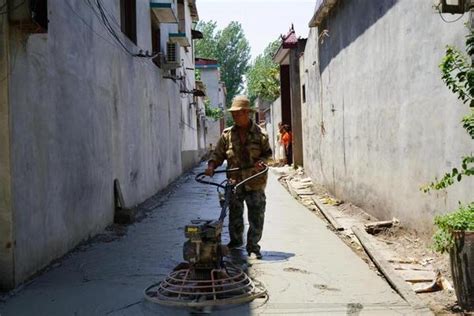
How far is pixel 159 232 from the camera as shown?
27.3ft

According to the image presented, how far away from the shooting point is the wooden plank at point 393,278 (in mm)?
Answer: 4399

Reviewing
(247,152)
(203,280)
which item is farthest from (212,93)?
(203,280)

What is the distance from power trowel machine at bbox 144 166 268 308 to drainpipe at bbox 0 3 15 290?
4.02ft

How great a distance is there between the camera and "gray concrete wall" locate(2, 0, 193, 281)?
5.09 m

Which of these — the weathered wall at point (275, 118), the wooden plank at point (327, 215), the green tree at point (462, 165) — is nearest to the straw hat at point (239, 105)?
the green tree at point (462, 165)

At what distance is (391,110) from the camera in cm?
763

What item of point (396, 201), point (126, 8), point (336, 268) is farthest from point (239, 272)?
point (126, 8)

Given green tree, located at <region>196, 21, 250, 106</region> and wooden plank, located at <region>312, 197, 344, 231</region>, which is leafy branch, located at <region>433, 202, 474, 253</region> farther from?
green tree, located at <region>196, 21, 250, 106</region>

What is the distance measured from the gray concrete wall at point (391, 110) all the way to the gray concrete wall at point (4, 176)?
412 cm

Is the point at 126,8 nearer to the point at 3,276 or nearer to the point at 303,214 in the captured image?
the point at 303,214

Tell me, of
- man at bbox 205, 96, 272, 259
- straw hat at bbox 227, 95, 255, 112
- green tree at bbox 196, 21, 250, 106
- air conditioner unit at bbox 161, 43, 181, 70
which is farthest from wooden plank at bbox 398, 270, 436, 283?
green tree at bbox 196, 21, 250, 106

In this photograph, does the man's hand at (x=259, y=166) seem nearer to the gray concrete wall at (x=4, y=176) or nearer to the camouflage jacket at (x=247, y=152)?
the camouflage jacket at (x=247, y=152)

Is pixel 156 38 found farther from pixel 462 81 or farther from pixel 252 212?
pixel 462 81

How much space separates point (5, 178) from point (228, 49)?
2408 inches
